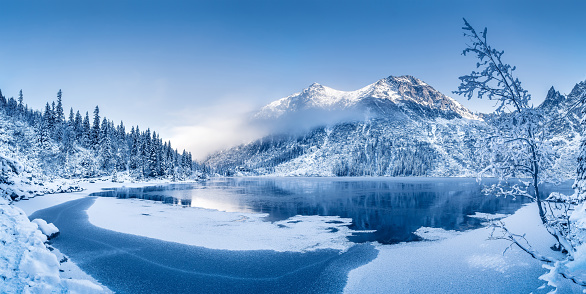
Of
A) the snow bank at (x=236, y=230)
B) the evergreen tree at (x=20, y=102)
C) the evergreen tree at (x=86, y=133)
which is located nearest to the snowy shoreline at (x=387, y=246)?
the snow bank at (x=236, y=230)

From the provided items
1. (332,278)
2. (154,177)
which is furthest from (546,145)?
(154,177)

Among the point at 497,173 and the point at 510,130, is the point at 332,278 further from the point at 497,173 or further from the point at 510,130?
the point at 510,130

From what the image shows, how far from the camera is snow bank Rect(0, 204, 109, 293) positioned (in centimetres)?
830

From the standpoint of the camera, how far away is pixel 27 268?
9273mm

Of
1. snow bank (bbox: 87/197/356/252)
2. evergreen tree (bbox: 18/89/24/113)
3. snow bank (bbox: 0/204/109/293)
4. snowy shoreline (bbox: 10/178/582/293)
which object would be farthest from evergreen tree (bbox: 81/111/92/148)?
snow bank (bbox: 0/204/109/293)

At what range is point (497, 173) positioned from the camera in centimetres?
811

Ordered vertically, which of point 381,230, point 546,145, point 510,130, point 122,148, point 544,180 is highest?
point 122,148

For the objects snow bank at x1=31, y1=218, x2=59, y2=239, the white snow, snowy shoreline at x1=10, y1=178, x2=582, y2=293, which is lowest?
the white snow

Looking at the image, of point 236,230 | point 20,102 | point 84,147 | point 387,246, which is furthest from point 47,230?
point 20,102

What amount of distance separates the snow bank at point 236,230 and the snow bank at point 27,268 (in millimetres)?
8607

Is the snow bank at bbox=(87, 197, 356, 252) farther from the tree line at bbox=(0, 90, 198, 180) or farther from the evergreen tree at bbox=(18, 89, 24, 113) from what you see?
the evergreen tree at bbox=(18, 89, 24, 113)

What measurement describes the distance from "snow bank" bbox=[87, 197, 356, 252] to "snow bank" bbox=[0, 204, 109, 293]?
861cm

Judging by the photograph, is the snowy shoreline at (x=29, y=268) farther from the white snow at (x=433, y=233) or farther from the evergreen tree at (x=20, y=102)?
the evergreen tree at (x=20, y=102)

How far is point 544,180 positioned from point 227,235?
65.1 ft
